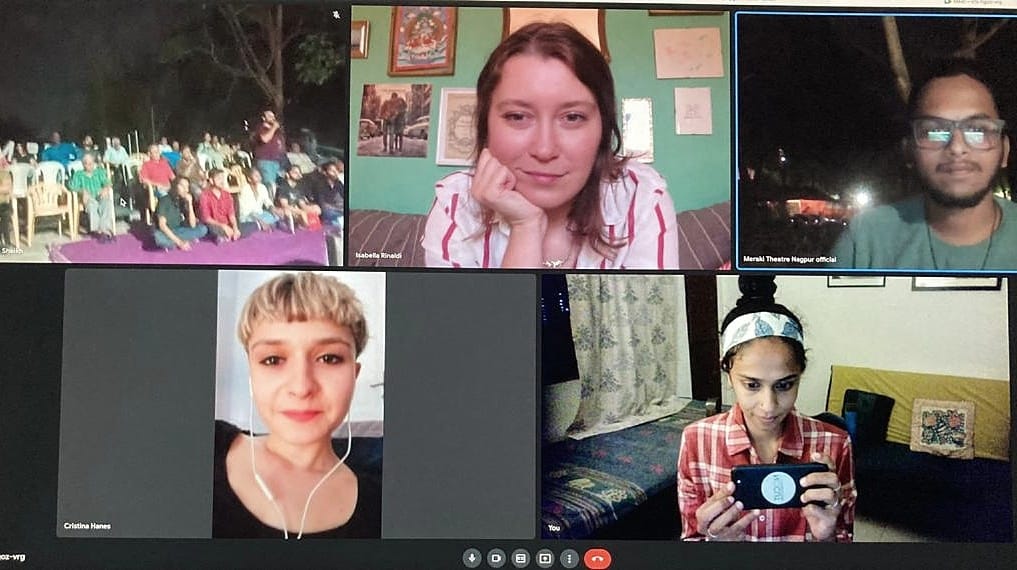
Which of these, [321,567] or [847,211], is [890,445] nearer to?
[847,211]

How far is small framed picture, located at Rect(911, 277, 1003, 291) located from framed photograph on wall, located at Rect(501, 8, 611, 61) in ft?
2.00

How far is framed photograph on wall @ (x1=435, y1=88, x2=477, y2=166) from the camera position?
1.30 meters

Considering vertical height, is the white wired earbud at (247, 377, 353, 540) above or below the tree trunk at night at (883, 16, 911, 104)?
below

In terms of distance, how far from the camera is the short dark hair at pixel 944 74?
1297 mm

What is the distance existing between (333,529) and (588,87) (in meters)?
0.76

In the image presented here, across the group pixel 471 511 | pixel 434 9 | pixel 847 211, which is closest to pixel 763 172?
pixel 847 211

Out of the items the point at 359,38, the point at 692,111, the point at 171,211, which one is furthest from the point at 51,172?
the point at 692,111

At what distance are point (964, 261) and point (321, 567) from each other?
1.06 m

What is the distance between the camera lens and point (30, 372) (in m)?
1.26

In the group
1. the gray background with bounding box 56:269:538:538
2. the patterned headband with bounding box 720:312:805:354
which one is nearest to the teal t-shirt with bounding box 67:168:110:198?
the gray background with bounding box 56:269:538:538

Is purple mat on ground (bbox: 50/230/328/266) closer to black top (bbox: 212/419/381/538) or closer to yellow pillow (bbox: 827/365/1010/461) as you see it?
black top (bbox: 212/419/381/538)

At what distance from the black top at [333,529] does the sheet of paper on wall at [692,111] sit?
66 cm

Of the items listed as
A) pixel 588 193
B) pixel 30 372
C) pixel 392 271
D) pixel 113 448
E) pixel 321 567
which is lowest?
pixel 321 567

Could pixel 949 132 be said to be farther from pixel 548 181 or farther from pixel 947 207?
pixel 548 181
